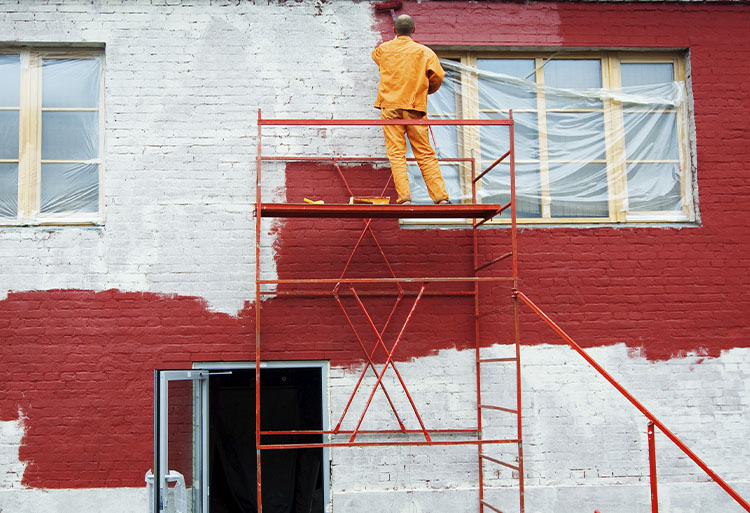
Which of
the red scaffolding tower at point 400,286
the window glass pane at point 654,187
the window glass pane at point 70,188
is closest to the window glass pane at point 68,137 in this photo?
the window glass pane at point 70,188

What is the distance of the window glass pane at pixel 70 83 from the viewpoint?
7.14 meters

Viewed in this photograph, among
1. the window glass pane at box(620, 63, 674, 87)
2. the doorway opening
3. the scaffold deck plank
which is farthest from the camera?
the doorway opening

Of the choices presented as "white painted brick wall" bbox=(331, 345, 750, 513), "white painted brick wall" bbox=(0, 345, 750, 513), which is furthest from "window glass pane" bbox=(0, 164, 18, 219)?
"white painted brick wall" bbox=(331, 345, 750, 513)

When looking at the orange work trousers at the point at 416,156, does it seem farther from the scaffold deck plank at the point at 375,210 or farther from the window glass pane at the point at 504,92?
the window glass pane at the point at 504,92

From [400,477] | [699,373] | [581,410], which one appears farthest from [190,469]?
[699,373]

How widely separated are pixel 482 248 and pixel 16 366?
14.1 feet

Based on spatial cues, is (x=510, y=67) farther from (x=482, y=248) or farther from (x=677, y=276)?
(x=677, y=276)

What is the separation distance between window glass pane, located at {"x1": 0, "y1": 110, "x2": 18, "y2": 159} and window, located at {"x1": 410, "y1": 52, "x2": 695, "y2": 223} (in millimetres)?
3692

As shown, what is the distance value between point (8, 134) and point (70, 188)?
2.52 feet

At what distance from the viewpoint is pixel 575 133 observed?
7.40 metres

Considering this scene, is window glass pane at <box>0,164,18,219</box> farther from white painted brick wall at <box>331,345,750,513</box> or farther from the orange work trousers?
the orange work trousers

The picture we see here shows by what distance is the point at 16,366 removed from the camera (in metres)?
6.67

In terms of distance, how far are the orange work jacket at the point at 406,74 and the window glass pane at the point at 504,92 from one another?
1032 millimetres

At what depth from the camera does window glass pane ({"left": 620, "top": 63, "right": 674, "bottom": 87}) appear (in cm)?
755
